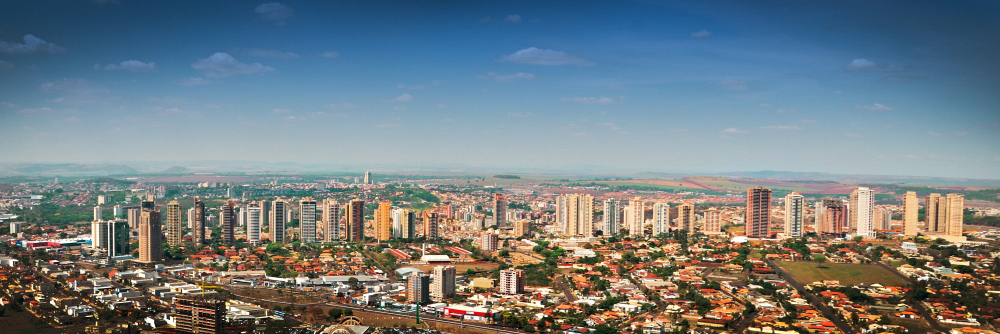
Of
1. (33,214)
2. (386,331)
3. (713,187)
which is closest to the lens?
(386,331)

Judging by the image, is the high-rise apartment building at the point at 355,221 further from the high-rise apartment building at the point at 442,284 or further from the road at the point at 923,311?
the road at the point at 923,311

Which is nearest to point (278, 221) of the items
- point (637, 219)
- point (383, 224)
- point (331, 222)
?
point (331, 222)

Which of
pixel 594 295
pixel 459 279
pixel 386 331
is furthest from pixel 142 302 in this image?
pixel 594 295

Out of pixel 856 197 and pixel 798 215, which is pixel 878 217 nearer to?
pixel 856 197

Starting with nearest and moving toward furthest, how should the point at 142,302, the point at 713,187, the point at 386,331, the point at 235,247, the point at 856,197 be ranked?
the point at 386,331, the point at 142,302, the point at 235,247, the point at 856,197, the point at 713,187

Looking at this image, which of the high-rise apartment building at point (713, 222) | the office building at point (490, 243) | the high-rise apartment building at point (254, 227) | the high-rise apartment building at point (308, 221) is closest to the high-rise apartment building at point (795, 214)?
the high-rise apartment building at point (713, 222)

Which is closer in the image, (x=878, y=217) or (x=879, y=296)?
(x=879, y=296)
